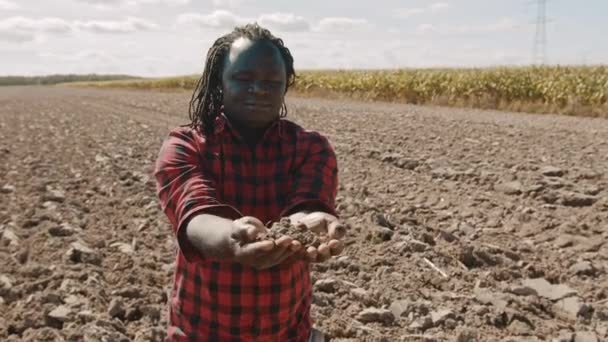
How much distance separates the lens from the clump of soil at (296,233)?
1.60 m

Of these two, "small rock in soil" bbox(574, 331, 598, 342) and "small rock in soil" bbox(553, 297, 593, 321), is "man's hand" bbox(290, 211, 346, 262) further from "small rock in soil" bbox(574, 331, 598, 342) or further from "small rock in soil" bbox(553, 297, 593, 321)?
"small rock in soil" bbox(553, 297, 593, 321)

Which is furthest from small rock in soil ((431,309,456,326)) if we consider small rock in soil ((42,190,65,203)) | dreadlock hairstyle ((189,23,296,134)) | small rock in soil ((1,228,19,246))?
small rock in soil ((42,190,65,203))

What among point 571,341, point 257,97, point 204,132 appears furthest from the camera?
point 571,341

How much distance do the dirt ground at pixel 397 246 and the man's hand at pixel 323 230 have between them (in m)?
1.78

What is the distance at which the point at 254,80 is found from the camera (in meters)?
1.90

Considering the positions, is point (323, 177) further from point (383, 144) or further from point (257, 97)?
point (383, 144)

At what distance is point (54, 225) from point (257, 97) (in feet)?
13.3

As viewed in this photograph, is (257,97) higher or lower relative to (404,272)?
higher

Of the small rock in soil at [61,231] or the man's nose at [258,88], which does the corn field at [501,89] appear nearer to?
the small rock in soil at [61,231]

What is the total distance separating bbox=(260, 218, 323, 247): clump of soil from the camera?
1.60 m

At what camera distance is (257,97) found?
1906 millimetres

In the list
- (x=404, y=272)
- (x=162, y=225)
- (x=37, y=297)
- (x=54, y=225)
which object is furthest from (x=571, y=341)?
(x=54, y=225)

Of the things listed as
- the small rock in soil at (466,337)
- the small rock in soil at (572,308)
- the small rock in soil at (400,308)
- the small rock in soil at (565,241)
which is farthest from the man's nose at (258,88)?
the small rock in soil at (565,241)

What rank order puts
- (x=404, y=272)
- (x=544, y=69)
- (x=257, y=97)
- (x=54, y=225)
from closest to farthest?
(x=257, y=97), (x=404, y=272), (x=54, y=225), (x=544, y=69)
